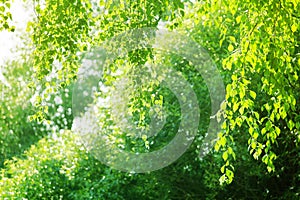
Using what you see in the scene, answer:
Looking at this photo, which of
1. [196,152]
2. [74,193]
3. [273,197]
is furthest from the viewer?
[74,193]

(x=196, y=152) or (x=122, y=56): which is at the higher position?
(x=196, y=152)

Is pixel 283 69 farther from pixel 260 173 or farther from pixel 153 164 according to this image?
pixel 153 164

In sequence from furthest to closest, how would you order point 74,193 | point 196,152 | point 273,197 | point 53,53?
point 74,193 < point 196,152 < point 273,197 < point 53,53

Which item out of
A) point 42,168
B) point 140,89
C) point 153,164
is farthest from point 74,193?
point 140,89

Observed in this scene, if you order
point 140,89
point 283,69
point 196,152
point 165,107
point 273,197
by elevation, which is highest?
A: point 165,107

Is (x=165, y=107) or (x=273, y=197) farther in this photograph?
(x=165, y=107)

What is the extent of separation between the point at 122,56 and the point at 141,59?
0.41 feet

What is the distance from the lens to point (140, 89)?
3572mm

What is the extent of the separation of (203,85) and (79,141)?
239cm

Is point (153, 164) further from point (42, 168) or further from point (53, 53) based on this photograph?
point (53, 53)

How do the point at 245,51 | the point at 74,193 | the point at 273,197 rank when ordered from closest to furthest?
1. the point at 245,51
2. the point at 273,197
3. the point at 74,193

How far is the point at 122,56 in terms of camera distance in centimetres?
357

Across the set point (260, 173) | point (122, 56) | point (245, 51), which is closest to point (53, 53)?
point (122, 56)

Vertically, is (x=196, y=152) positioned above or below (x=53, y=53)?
above
